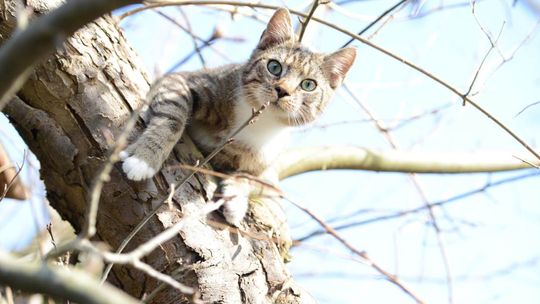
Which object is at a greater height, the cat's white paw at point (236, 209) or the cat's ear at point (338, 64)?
the cat's ear at point (338, 64)

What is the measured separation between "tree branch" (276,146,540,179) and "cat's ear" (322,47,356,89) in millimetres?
566

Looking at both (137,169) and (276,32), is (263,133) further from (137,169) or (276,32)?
(137,169)

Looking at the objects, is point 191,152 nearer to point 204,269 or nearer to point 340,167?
point 204,269

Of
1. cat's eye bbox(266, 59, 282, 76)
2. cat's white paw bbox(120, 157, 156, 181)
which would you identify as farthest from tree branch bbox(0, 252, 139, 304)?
cat's eye bbox(266, 59, 282, 76)

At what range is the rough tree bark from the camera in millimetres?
3674

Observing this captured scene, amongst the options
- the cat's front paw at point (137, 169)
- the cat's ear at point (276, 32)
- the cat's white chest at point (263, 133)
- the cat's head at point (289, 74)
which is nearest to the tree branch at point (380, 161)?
the cat's white chest at point (263, 133)

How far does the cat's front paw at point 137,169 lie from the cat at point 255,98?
19.4 inches

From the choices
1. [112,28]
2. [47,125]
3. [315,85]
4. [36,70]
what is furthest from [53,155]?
[315,85]

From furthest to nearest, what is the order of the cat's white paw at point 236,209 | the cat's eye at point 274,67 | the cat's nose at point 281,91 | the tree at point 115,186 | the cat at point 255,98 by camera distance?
the cat's eye at point 274,67, the cat's nose at point 281,91, the cat at point 255,98, the cat's white paw at point 236,209, the tree at point 115,186

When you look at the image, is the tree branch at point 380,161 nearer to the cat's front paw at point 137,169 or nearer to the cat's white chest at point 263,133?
the cat's white chest at point 263,133

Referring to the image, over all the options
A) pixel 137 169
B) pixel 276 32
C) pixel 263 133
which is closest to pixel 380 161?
pixel 263 133

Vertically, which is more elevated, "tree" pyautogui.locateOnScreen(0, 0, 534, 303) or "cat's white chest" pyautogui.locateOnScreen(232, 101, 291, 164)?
"cat's white chest" pyautogui.locateOnScreen(232, 101, 291, 164)

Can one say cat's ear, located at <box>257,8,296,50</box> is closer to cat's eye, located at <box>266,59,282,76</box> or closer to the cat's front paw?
cat's eye, located at <box>266,59,282,76</box>

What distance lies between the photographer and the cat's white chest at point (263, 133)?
16.2ft
